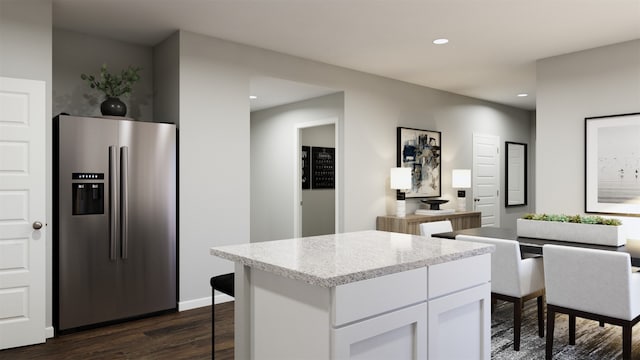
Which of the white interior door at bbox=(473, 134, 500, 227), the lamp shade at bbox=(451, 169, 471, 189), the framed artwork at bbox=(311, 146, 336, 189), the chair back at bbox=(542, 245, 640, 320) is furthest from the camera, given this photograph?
the white interior door at bbox=(473, 134, 500, 227)

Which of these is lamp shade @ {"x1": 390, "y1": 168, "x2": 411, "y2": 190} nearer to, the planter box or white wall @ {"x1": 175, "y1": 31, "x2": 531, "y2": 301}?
white wall @ {"x1": 175, "y1": 31, "x2": 531, "y2": 301}

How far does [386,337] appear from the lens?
1.58 m

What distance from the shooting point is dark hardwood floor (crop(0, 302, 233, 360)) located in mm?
2871

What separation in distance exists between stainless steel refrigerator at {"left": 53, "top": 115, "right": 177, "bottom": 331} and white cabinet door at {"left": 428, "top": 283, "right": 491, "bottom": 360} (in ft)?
8.85

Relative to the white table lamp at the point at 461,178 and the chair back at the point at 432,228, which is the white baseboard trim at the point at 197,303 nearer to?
the chair back at the point at 432,228

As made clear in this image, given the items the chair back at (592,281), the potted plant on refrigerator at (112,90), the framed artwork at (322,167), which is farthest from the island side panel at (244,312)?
the framed artwork at (322,167)

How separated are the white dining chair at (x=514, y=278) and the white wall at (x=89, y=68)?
3.34 meters

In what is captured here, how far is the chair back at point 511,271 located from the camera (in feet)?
9.75

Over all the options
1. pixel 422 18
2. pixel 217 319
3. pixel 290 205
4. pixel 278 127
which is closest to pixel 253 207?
pixel 290 205

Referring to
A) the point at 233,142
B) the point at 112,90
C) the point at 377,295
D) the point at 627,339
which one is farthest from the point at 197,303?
the point at 627,339

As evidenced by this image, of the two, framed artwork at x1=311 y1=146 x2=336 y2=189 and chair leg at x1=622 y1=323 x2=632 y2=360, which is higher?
framed artwork at x1=311 y1=146 x2=336 y2=189

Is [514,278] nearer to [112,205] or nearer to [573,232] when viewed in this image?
[573,232]

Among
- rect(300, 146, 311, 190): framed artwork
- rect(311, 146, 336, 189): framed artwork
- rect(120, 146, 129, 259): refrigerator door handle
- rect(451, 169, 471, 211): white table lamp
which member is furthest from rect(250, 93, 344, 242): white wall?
rect(120, 146, 129, 259): refrigerator door handle

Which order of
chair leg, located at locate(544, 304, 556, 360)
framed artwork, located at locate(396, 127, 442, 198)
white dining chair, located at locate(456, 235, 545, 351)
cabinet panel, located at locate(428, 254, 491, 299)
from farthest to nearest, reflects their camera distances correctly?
framed artwork, located at locate(396, 127, 442, 198), white dining chair, located at locate(456, 235, 545, 351), chair leg, located at locate(544, 304, 556, 360), cabinet panel, located at locate(428, 254, 491, 299)
